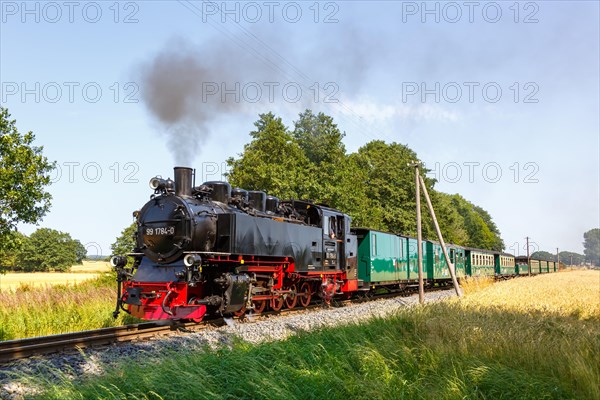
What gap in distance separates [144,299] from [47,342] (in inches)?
84.5

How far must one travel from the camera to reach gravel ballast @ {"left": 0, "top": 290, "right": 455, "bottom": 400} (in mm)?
6102

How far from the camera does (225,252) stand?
11.7 meters

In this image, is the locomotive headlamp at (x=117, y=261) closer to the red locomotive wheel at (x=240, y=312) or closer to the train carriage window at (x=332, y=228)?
the red locomotive wheel at (x=240, y=312)

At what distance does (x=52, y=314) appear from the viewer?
12.2 metres

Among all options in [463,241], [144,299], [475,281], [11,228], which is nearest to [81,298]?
[144,299]

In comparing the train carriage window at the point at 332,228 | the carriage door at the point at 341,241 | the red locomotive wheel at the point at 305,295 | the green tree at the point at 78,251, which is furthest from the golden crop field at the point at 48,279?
the carriage door at the point at 341,241

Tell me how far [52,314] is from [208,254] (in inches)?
175

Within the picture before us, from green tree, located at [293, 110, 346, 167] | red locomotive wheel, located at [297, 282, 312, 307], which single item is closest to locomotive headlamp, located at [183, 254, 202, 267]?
red locomotive wheel, located at [297, 282, 312, 307]

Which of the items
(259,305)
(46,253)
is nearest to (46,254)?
(46,253)

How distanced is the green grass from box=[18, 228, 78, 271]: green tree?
221 ft

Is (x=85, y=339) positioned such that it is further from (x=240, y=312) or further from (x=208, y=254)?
(x=240, y=312)

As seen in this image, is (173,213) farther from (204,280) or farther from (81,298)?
(81,298)

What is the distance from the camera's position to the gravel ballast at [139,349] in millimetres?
6102

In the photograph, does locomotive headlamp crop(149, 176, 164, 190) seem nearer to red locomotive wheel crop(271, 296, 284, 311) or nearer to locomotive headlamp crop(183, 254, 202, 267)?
locomotive headlamp crop(183, 254, 202, 267)
